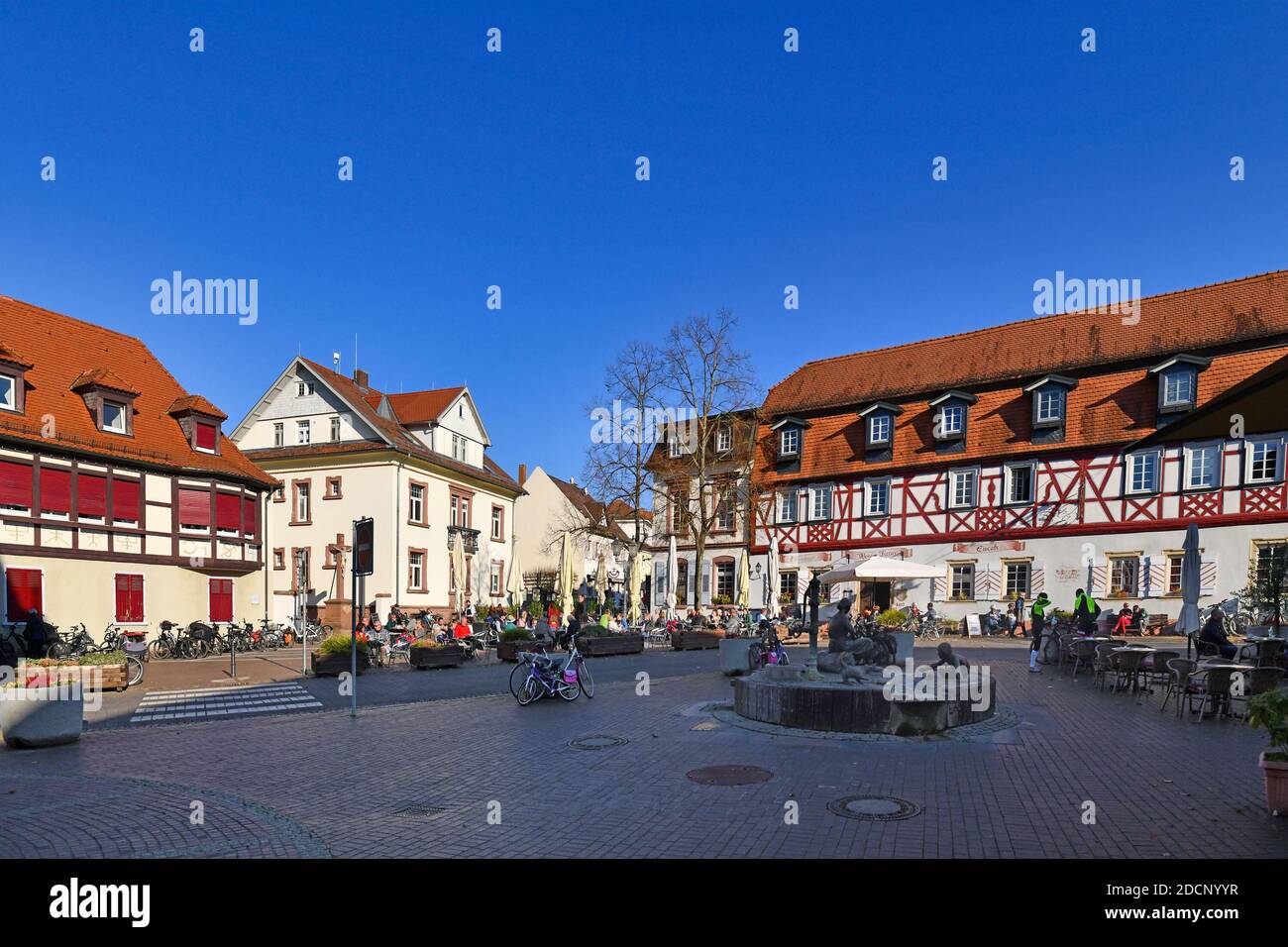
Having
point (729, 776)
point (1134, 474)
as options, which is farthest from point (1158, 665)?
point (1134, 474)

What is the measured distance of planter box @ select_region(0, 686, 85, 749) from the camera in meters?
10.2

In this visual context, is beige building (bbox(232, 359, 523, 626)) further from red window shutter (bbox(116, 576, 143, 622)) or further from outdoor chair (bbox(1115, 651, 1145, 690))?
outdoor chair (bbox(1115, 651, 1145, 690))

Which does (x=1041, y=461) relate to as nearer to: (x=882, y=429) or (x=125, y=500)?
(x=882, y=429)

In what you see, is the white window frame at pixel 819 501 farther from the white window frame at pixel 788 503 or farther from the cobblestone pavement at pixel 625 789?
the cobblestone pavement at pixel 625 789

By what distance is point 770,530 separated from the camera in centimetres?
3956

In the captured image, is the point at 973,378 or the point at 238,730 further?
the point at 973,378

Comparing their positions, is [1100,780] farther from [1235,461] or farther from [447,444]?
[447,444]

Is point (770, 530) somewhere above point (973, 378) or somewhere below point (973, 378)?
below

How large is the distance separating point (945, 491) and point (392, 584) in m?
24.6

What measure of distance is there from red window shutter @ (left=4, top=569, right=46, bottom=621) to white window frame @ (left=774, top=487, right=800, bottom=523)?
2909cm

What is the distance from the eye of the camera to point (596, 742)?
33.2 feet

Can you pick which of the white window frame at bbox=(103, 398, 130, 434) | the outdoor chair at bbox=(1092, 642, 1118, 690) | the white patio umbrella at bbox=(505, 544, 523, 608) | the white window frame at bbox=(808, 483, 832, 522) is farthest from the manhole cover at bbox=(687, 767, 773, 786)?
the white patio umbrella at bbox=(505, 544, 523, 608)

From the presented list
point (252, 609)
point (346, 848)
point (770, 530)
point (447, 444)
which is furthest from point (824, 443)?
point (346, 848)

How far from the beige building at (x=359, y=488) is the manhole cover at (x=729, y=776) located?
28.2 m
